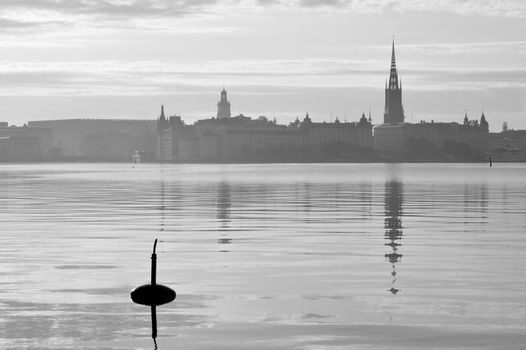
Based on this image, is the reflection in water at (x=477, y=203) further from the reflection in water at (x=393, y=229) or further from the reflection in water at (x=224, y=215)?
the reflection in water at (x=224, y=215)

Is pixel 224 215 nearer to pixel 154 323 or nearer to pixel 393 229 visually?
pixel 393 229

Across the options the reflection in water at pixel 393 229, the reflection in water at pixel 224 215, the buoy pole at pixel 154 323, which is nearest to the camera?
the buoy pole at pixel 154 323

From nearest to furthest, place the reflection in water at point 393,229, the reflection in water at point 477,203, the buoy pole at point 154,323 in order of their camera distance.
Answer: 1. the buoy pole at point 154,323
2. the reflection in water at point 393,229
3. the reflection in water at point 477,203

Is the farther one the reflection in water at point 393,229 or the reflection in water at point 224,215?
the reflection in water at point 224,215

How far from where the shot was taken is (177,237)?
3067cm

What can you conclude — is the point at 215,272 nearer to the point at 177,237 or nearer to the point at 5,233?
the point at 177,237

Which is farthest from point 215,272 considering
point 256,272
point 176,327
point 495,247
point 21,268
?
point 495,247

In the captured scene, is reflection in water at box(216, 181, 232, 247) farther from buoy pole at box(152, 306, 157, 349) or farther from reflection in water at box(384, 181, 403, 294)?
buoy pole at box(152, 306, 157, 349)

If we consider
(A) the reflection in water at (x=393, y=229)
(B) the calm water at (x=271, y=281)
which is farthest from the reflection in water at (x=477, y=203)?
(B) the calm water at (x=271, y=281)

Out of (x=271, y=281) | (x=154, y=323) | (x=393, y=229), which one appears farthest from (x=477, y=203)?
(x=154, y=323)

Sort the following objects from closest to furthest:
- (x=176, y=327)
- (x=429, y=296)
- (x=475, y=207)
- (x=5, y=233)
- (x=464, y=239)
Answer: (x=176, y=327), (x=429, y=296), (x=464, y=239), (x=5, y=233), (x=475, y=207)

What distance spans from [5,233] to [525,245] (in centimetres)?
1398

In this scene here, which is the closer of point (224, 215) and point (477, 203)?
point (224, 215)

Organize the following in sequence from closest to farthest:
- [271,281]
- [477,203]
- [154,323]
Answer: [154,323] → [271,281] → [477,203]
